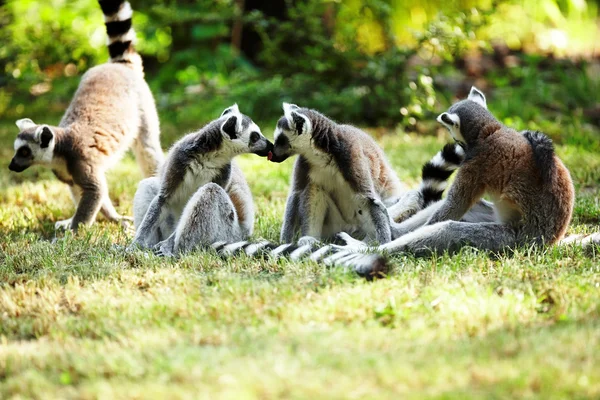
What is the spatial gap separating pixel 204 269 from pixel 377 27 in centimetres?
875

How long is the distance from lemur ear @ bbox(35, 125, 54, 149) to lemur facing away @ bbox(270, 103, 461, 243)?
2142 mm

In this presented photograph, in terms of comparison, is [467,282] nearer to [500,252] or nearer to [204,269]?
[500,252]

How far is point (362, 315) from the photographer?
11.7 feet

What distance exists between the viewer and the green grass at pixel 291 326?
2809mm

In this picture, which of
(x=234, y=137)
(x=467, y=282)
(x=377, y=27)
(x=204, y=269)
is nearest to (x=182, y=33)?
(x=377, y=27)

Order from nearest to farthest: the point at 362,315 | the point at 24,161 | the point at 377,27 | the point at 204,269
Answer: the point at 362,315 < the point at 204,269 < the point at 24,161 < the point at 377,27

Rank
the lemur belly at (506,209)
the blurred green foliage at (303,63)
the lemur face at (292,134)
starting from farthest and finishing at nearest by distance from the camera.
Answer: the blurred green foliage at (303,63) → the lemur face at (292,134) → the lemur belly at (506,209)

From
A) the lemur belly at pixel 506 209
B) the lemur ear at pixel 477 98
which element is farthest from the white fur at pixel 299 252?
the lemur ear at pixel 477 98

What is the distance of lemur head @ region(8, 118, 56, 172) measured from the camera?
6.05 m

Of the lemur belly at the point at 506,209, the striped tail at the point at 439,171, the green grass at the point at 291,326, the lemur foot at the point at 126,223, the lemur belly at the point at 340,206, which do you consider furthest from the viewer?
the lemur foot at the point at 126,223

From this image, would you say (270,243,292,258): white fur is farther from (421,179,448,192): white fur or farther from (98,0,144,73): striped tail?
(98,0,144,73): striped tail

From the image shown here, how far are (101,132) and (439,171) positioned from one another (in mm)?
2981

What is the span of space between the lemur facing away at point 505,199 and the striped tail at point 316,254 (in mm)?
142

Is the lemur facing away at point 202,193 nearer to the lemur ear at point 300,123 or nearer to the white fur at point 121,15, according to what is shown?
the lemur ear at point 300,123
